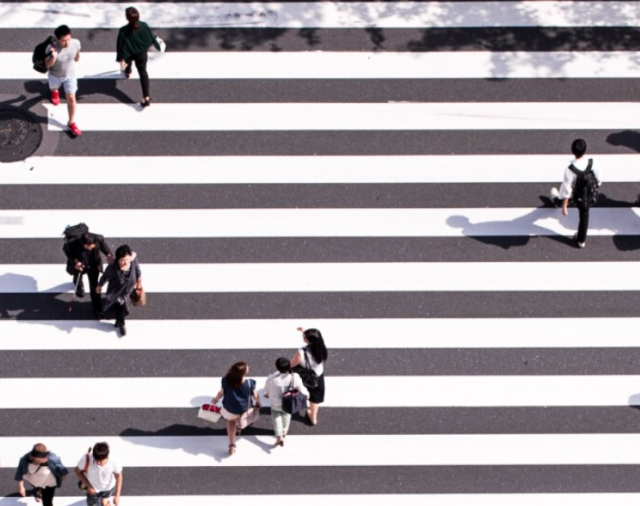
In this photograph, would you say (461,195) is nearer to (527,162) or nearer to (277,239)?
(527,162)

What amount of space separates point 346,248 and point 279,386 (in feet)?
9.10

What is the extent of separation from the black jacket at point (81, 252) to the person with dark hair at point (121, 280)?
0.79ft

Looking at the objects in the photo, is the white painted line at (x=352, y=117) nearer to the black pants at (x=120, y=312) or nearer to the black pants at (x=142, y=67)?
the black pants at (x=142, y=67)

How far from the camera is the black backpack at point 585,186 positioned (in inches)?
534

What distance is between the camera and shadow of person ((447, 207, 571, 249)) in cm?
1438

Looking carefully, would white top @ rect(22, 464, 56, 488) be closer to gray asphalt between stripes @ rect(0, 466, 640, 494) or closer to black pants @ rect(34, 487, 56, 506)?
black pants @ rect(34, 487, 56, 506)

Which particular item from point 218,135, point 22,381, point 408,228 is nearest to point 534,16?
point 408,228

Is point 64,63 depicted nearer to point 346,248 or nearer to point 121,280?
point 121,280

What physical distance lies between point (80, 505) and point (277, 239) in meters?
4.39

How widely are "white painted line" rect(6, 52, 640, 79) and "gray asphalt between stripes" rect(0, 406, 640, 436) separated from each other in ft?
17.2

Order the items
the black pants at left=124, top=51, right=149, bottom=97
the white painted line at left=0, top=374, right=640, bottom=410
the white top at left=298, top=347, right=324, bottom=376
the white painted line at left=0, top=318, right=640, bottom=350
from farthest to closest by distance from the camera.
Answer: the black pants at left=124, top=51, right=149, bottom=97 → the white painted line at left=0, top=318, right=640, bottom=350 → the white painted line at left=0, top=374, right=640, bottom=410 → the white top at left=298, top=347, right=324, bottom=376

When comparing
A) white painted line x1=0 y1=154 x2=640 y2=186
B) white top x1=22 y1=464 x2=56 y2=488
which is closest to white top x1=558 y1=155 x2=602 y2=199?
white painted line x1=0 y1=154 x2=640 y2=186

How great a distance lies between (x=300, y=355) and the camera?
12359mm

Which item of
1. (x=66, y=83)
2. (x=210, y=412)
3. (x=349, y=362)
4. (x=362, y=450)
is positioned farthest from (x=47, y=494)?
(x=66, y=83)
